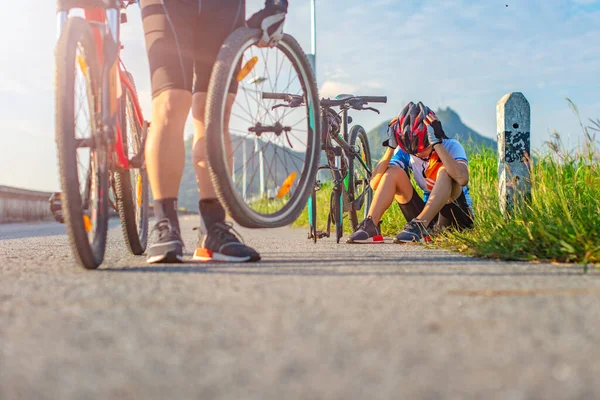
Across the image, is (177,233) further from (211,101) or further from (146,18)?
(146,18)

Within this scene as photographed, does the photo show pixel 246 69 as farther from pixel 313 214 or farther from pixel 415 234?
pixel 313 214

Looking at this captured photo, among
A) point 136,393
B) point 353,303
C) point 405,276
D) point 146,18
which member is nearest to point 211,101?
point 146,18

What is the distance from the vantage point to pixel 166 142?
262 cm

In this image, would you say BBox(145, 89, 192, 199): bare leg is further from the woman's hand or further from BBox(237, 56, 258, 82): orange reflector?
the woman's hand

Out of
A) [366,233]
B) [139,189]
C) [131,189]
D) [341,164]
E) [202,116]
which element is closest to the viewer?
[202,116]

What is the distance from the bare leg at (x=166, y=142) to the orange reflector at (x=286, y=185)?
0.65m

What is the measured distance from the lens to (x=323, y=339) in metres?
1.16

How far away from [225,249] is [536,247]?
131cm

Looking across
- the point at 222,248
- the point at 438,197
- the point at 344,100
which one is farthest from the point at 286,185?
the point at 344,100

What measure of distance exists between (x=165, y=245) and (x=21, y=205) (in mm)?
11789

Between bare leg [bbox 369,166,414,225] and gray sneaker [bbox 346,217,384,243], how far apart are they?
85mm

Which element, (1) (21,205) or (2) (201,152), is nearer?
(2) (201,152)

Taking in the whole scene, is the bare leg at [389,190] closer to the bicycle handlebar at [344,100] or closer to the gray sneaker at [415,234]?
the gray sneaker at [415,234]

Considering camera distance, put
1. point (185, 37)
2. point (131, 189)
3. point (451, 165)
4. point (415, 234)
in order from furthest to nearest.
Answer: point (451, 165)
point (415, 234)
point (131, 189)
point (185, 37)
